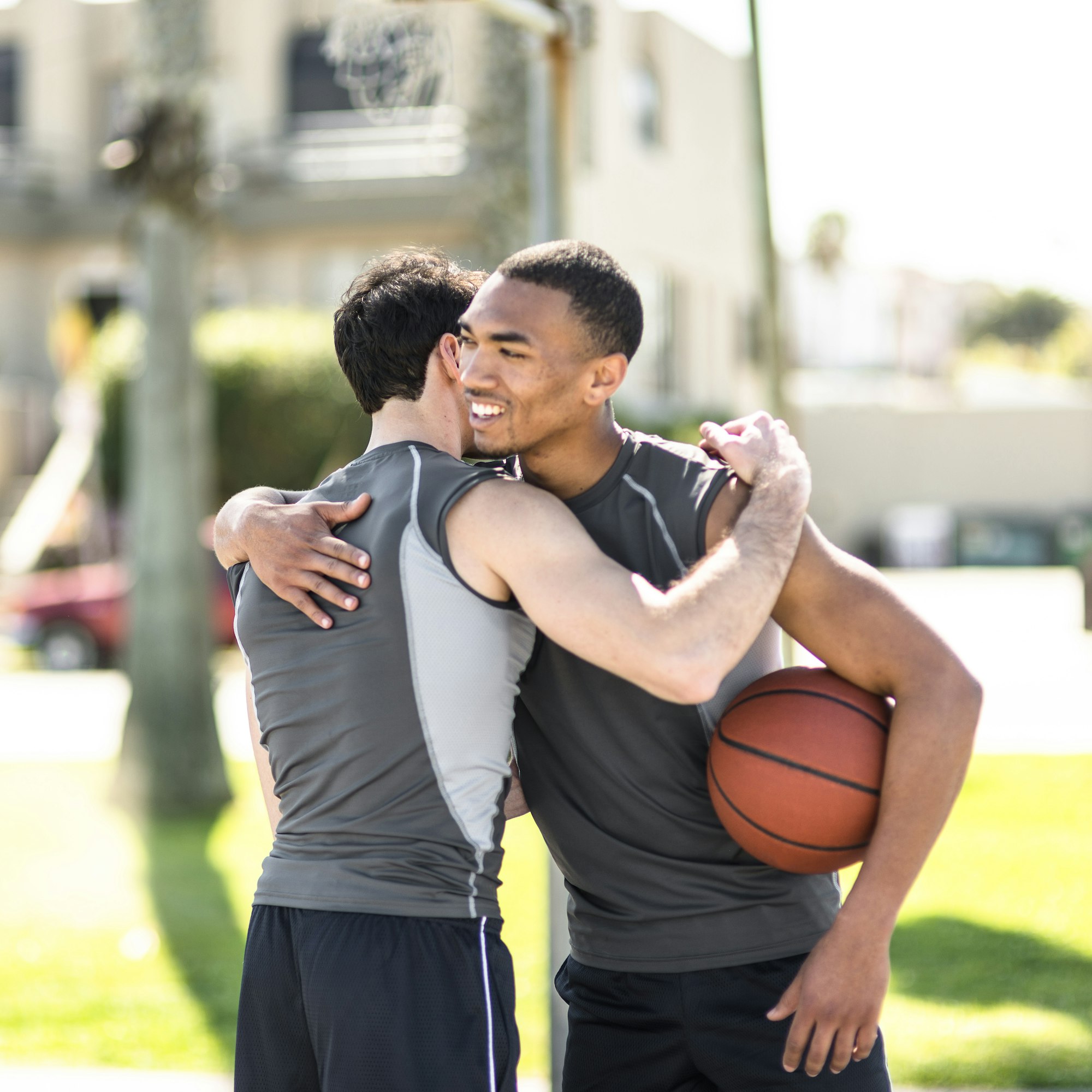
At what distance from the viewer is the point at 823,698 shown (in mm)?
2523

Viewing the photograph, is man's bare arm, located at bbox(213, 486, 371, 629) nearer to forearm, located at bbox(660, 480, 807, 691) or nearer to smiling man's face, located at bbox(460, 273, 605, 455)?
smiling man's face, located at bbox(460, 273, 605, 455)

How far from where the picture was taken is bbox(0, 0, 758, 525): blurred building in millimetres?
24969

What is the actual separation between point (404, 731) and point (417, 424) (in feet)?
1.87

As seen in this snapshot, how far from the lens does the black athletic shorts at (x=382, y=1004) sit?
233 centimetres

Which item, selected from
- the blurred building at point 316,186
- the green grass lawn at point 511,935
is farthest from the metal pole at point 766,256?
the blurred building at point 316,186

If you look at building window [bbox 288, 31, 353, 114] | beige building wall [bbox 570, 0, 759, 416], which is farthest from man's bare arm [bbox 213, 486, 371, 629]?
building window [bbox 288, 31, 353, 114]

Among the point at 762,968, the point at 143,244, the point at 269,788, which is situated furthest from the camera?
the point at 143,244

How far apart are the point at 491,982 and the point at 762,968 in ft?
1.62

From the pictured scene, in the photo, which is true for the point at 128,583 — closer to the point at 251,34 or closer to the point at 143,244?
the point at 143,244

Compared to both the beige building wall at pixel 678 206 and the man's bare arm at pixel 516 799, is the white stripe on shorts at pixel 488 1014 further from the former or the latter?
the beige building wall at pixel 678 206

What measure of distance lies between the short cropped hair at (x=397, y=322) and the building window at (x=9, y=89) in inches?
1188

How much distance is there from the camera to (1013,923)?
675cm

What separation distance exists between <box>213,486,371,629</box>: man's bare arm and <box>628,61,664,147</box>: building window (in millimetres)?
23530

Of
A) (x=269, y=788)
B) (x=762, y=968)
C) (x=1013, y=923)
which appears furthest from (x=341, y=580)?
(x=1013, y=923)
